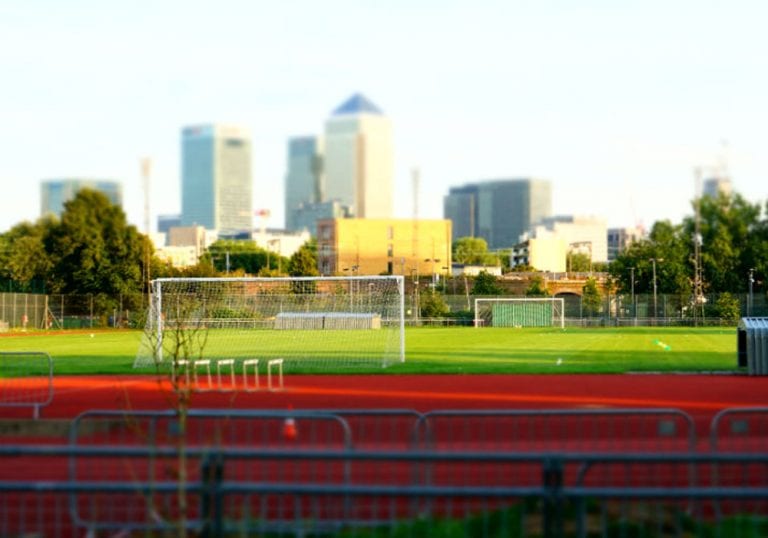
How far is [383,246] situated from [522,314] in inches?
3399

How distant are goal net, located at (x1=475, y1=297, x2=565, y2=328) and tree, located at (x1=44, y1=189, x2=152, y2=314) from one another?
2601 centimetres

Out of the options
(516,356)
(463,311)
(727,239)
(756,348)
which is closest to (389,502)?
(756,348)

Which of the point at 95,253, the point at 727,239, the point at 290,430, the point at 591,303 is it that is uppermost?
the point at 727,239

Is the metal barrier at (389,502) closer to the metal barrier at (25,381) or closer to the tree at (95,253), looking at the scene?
the metal barrier at (25,381)

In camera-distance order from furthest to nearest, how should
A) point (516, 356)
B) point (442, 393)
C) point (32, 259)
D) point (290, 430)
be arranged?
1. point (32, 259)
2. point (516, 356)
3. point (442, 393)
4. point (290, 430)

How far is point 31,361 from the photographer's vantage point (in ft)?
123

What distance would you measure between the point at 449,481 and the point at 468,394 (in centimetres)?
1232

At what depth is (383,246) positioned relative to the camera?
16950cm

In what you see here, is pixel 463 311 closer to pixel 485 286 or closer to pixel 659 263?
pixel 485 286

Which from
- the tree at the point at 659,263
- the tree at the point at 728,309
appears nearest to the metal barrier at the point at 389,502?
the tree at the point at 728,309

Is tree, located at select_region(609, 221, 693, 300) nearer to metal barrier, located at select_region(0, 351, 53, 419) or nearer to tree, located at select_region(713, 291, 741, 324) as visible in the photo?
tree, located at select_region(713, 291, 741, 324)

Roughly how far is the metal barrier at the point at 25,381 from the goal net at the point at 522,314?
4942 centimetres

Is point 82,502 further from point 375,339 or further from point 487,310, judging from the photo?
point 487,310

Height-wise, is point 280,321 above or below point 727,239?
below
